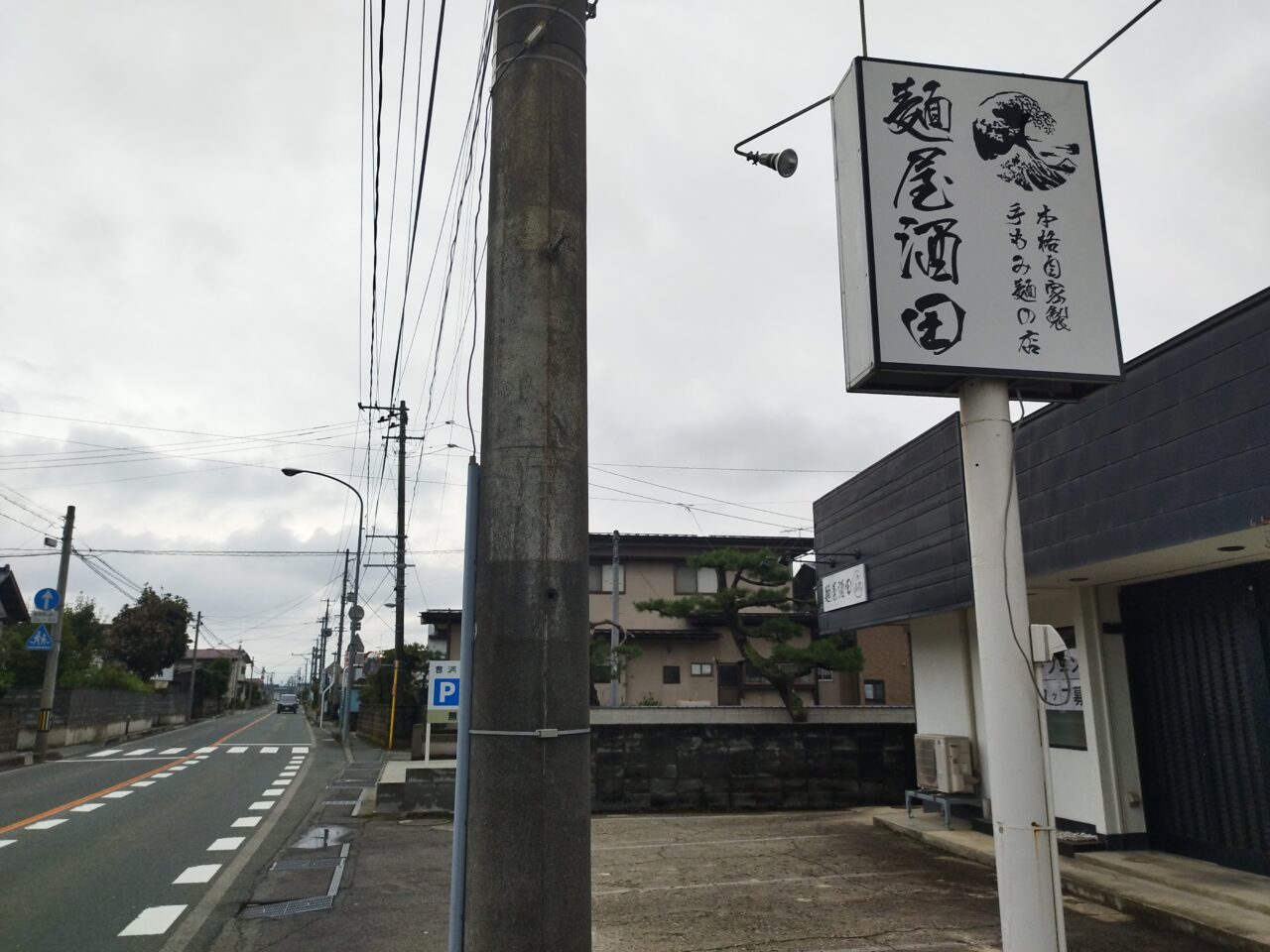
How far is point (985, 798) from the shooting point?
1193 centimetres

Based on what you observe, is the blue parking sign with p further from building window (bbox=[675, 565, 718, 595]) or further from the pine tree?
building window (bbox=[675, 565, 718, 595])

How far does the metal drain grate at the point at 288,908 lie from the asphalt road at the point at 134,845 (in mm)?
223

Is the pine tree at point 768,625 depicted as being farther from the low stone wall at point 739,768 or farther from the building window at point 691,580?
the building window at point 691,580

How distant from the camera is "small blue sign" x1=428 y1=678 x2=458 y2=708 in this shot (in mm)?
A: 15250

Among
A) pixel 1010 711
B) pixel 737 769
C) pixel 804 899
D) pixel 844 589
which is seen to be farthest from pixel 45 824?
pixel 1010 711

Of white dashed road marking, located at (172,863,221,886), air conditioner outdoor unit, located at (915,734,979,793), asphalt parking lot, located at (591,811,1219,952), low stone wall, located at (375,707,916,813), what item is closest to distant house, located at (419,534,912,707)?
low stone wall, located at (375,707,916,813)

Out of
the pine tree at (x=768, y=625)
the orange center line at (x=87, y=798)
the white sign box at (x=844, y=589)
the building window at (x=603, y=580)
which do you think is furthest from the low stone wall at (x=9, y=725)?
the white sign box at (x=844, y=589)

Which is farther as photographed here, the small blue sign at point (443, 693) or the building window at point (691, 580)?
the building window at point (691, 580)

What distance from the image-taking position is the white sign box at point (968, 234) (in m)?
4.94

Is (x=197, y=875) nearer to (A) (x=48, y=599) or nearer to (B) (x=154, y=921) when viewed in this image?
(B) (x=154, y=921)

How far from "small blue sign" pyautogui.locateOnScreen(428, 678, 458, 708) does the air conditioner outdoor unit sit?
787 cm

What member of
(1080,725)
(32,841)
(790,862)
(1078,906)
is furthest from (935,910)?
(32,841)

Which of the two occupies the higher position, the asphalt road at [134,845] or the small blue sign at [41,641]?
the small blue sign at [41,641]

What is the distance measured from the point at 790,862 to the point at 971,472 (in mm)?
6653
